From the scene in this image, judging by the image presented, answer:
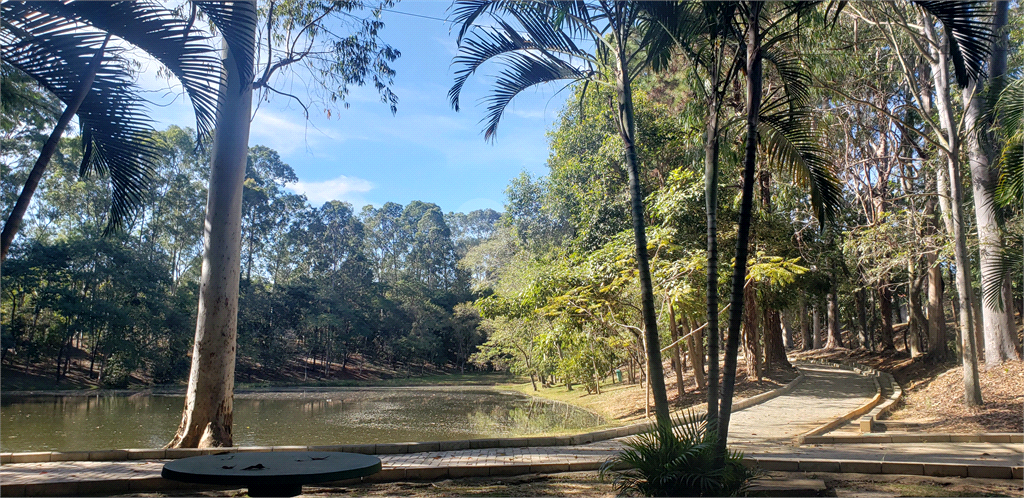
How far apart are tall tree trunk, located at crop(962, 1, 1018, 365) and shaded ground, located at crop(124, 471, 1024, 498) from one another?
5386mm

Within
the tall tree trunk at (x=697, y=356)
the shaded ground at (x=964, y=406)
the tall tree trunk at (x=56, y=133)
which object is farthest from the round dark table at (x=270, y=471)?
the tall tree trunk at (x=697, y=356)

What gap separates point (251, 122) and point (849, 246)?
11901mm

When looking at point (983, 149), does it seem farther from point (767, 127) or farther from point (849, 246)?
point (767, 127)

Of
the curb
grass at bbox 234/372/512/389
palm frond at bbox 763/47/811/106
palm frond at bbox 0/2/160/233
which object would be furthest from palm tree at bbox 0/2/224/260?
grass at bbox 234/372/512/389

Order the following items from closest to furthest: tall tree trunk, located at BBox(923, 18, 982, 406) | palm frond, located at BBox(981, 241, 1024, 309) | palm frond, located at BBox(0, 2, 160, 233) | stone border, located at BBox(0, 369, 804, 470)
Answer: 1. palm frond, located at BBox(0, 2, 160, 233)
2. stone border, located at BBox(0, 369, 804, 470)
3. palm frond, located at BBox(981, 241, 1024, 309)
4. tall tree trunk, located at BBox(923, 18, 982, 406)

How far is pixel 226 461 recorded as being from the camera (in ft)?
12.0

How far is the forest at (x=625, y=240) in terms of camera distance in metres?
8.59

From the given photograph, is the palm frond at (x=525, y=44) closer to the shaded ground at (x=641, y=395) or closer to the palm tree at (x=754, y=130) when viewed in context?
the palm tree at (x=754, y=130)

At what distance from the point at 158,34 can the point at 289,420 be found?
13.6 meters

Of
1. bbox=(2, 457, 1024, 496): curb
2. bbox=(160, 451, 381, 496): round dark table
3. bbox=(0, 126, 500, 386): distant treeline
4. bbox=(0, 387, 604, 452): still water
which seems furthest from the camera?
bbox=(0, 126, 500, 386): distant treeline

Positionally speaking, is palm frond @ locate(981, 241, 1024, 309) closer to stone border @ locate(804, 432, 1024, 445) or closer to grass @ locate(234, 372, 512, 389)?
stone border @ locate(804, 432, 1024, 445)

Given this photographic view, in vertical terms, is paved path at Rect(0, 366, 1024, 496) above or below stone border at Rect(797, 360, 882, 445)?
above

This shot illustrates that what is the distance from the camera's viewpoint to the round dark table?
3.15 metres

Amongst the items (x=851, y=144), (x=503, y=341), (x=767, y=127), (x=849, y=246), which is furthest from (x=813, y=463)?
(x=503, y=341)
